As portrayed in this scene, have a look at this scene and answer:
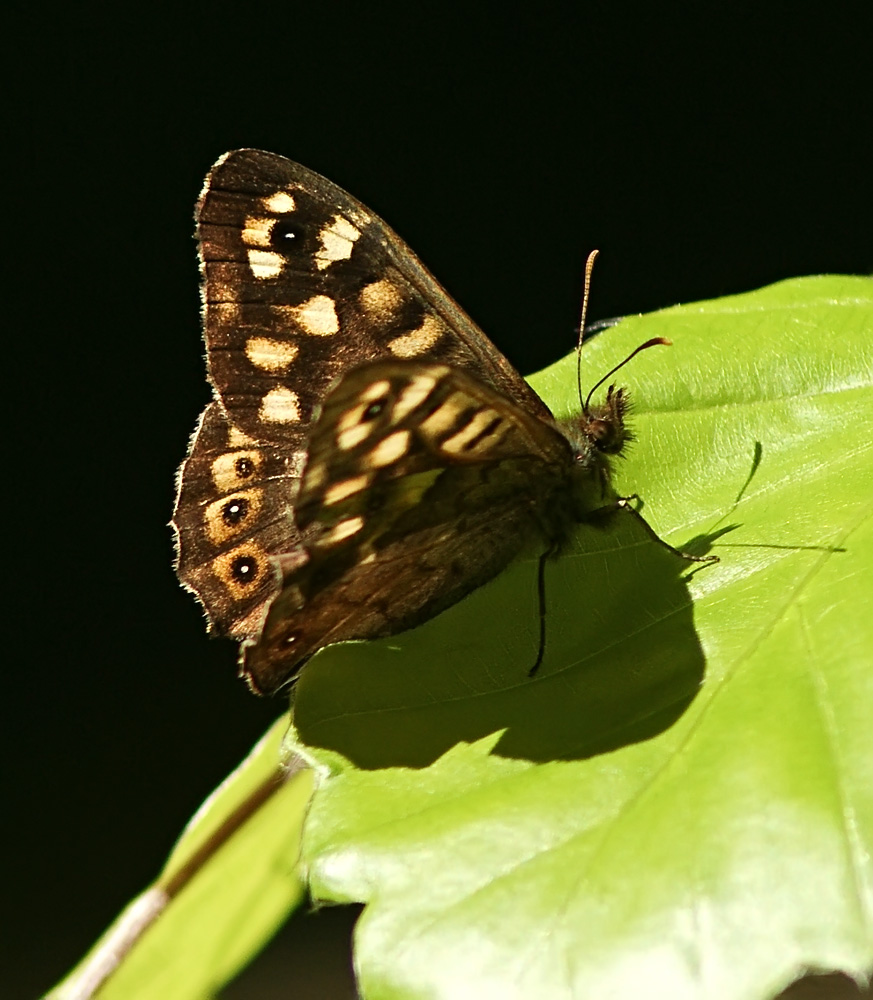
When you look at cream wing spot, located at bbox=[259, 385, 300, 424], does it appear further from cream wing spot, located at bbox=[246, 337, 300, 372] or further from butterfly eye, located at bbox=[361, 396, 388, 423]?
butterfly eye, located at bbox=[361, 396, 388, 423]

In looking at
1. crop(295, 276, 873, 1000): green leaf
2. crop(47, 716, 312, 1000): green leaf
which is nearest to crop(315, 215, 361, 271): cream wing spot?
crop(295, 276, 873, 1000): green leaf

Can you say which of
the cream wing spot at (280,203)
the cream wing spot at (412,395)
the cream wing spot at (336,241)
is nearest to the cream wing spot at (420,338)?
the cream wing spot at (336,241)

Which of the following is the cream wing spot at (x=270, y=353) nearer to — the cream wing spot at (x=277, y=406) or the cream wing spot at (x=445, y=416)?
the cream wing spot at (x=277, y=406)

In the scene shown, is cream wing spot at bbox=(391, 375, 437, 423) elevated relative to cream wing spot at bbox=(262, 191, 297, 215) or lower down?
lower down

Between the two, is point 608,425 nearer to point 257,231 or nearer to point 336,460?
point 336,460

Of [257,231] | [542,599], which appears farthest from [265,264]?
[542,599]

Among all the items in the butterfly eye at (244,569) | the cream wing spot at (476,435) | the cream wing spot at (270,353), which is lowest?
the butterfly eye at (244,569)

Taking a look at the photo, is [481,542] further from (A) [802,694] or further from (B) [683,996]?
(B) [683,996]
